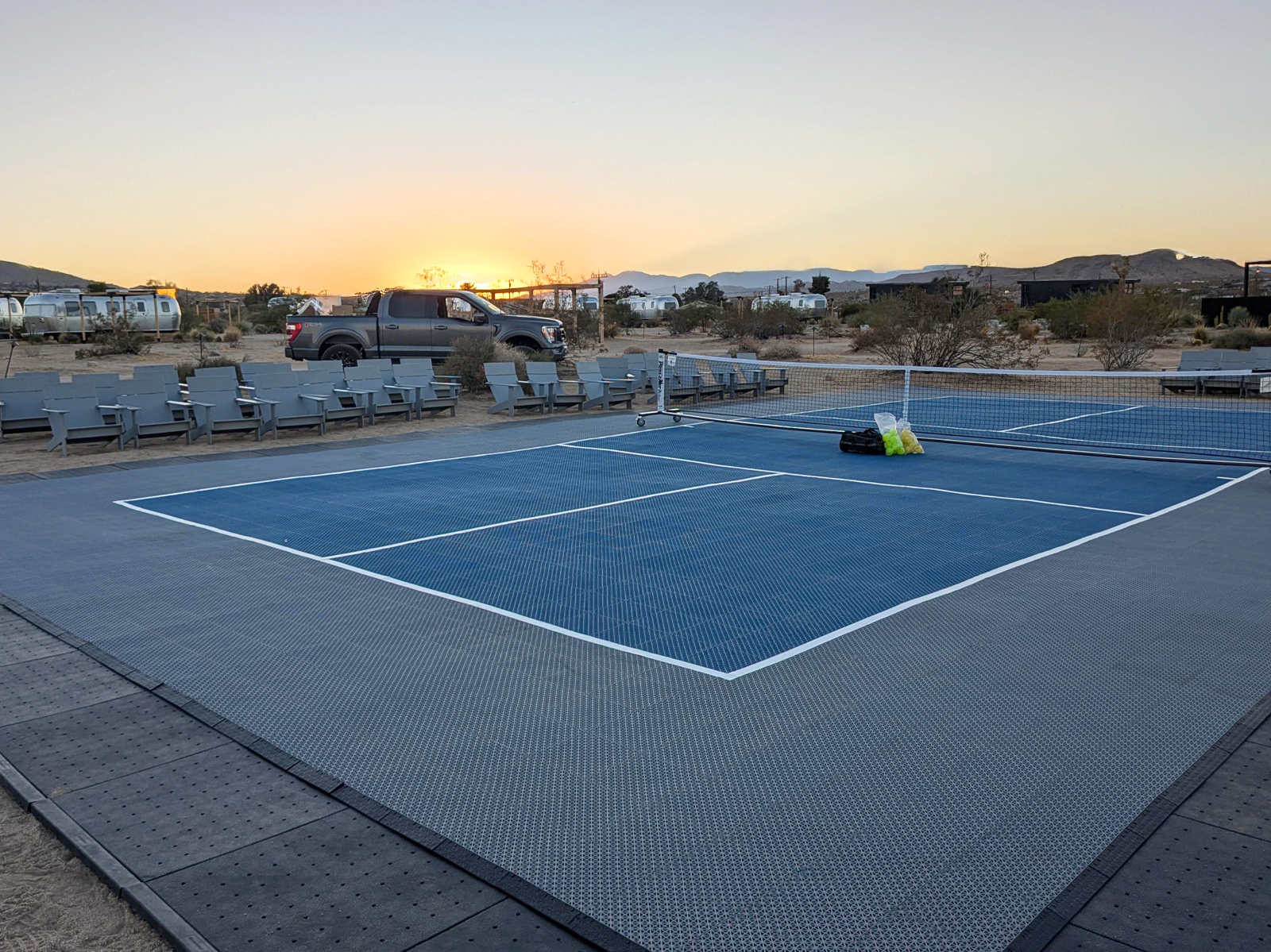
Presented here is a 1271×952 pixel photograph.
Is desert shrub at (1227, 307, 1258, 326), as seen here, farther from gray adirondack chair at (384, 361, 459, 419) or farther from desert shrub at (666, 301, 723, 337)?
gray adirondack chair at (384, 361, 459, 419)

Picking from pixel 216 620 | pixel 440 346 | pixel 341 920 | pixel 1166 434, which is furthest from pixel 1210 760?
pixel 440 346

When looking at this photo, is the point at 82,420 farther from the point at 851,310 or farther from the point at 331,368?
the point at 851,310

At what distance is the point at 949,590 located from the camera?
7770mm

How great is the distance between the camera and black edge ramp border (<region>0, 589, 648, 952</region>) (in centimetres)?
362

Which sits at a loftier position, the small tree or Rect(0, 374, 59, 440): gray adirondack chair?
the small tree

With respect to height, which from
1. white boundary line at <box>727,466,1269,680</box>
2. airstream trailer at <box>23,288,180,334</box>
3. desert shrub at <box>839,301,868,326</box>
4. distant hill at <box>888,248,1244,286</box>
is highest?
distant hill at <box>888,248,1244,286</box>

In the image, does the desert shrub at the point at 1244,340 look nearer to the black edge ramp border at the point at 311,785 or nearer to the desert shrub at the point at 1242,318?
the desert shrub at the point at 1242,318

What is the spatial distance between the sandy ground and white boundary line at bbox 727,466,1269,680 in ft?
10.9

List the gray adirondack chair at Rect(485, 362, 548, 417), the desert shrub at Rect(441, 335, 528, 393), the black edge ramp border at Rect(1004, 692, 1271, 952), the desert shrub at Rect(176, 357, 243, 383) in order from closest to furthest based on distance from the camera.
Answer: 1. the black edge ramp border at Rect(1004, 692, 1271, 952)
2. the gray adirondack chair at Rect(485, 362, 548, 417)
3. the desert shrub at Rect(176, 357, 243, 383)
4. the desert shrub at Rect(441, 335, 528, 393)

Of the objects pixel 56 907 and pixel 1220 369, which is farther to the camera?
pixel 1220 369

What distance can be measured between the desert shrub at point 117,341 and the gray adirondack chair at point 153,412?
22217 mm

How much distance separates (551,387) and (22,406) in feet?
29.1

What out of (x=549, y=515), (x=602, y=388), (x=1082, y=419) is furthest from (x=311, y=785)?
(x=1082, y=419)

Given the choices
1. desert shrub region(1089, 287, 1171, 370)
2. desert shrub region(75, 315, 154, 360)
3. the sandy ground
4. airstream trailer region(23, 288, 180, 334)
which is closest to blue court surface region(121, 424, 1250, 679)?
the sandy ground
